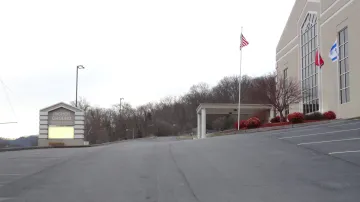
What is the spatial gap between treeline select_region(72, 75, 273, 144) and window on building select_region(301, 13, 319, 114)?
33847 mm

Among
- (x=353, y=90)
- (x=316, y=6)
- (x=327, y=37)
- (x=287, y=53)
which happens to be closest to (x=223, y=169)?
(x=353, y=90)

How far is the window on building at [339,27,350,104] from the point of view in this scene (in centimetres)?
3153

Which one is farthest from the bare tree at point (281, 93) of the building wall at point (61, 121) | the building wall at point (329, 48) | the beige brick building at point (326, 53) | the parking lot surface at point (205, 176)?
the parking lot surface at point (205, 176)

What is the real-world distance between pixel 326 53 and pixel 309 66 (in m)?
5.05

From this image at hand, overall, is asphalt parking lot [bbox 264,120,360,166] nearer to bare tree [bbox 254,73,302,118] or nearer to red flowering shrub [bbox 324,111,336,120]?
red flowering shrub [bbox 324,111,336,120]

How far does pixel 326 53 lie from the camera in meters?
35.1

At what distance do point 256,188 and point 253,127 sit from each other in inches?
977

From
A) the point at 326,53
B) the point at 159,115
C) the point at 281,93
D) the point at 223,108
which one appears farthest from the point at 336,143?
the point at 159,115

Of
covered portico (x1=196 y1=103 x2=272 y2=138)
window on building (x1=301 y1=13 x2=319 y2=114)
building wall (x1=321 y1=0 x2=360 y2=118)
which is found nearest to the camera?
building wall (x1=321 y1=0 x2=360 y2=118)

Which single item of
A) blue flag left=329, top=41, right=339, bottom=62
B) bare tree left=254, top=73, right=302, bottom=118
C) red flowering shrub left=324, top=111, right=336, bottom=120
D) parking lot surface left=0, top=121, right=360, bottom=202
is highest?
blue flag left=329, top=41, right=339, bottom=62

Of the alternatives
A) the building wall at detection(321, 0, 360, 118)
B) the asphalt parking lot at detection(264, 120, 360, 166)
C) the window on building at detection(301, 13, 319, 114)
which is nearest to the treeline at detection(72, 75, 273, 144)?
the window on building at detection(301, 13, 319, 114)

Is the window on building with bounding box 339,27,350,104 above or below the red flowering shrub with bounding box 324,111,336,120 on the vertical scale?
above

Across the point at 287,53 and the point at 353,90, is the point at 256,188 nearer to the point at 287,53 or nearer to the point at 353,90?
the point at 353,90

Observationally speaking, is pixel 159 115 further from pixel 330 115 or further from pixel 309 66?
pixel 330 115
